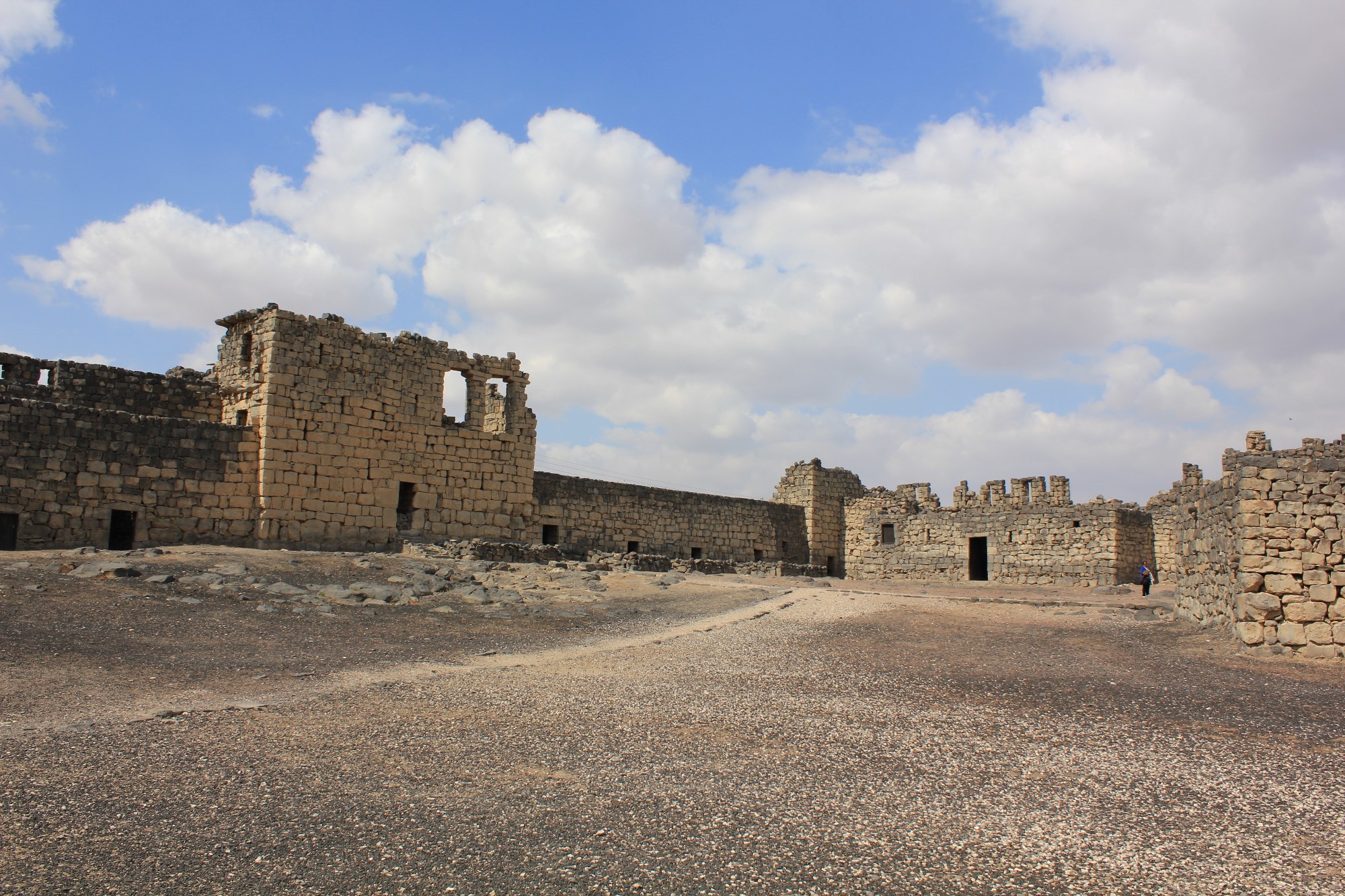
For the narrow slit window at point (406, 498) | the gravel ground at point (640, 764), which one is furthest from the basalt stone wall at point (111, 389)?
the gravel ground at point (640, 764)

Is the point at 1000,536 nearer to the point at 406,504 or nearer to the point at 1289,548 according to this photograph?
the point at 1289,548

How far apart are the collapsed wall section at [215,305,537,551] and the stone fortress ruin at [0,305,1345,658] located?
4 centimetres

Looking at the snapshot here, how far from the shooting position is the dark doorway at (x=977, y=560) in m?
28.7

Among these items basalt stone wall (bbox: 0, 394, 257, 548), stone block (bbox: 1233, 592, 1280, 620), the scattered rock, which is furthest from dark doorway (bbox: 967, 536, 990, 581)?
the scattered rock

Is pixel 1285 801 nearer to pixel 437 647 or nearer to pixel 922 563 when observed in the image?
pixel 437 647

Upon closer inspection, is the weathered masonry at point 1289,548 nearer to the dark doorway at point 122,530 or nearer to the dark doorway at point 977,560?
the dark doorway at point 977,560

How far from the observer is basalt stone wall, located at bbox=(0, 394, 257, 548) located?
47.8ft

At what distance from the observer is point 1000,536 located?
27.7 metres

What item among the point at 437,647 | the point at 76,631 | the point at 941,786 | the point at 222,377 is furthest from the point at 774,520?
the point at 941,786

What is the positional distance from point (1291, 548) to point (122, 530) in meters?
18.3

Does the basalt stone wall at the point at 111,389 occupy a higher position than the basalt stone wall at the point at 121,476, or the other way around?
the basalt stone wall at the point at 111,389

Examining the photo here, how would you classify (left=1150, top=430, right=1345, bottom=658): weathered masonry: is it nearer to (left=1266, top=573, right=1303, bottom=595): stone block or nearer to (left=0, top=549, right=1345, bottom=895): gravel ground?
(left=1266, top=573, right=1303, bottom=595): stone block

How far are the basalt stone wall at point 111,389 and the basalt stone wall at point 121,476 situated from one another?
788 mm

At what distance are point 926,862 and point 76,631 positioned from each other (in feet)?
30.6
